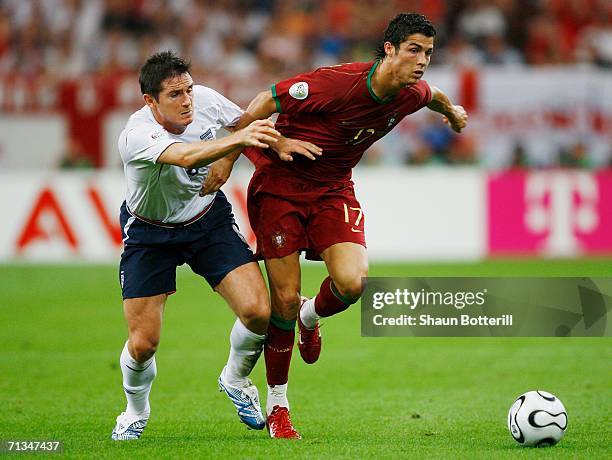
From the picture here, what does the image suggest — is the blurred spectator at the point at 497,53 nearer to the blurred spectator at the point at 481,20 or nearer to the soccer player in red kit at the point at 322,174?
the blurred spectator at the point at 481,20

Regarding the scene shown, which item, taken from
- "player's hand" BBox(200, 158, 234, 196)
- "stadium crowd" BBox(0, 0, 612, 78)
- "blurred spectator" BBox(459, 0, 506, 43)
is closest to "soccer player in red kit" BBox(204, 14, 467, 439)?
"player's hand" BBox(200, 158, 234, 196)

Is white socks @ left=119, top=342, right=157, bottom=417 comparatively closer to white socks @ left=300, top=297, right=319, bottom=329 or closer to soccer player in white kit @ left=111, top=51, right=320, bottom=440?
soccer player in white kit @ left=111, top=51, right=320, bottom=440

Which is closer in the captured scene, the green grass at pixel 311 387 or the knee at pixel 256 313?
the green grass at pixel 311 387

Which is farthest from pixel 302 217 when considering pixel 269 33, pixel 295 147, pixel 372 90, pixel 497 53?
pixel 269 33

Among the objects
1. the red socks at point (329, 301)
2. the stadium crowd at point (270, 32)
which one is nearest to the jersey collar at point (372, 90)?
the red socks at point (329, 301)

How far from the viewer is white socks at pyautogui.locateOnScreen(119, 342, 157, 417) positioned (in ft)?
22.1

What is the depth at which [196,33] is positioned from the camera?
19750 millimetres

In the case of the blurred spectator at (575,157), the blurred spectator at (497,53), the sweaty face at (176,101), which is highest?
the blurred spectator at (497,53)

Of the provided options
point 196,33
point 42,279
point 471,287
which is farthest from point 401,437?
point 196,33

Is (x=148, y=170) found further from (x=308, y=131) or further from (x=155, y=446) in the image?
(x=155, y=446)

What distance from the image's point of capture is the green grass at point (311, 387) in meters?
6.39

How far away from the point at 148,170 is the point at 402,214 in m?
10.5

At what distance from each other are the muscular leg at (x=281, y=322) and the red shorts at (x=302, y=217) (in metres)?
0.09

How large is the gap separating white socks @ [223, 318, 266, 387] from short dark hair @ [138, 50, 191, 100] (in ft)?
4.91
